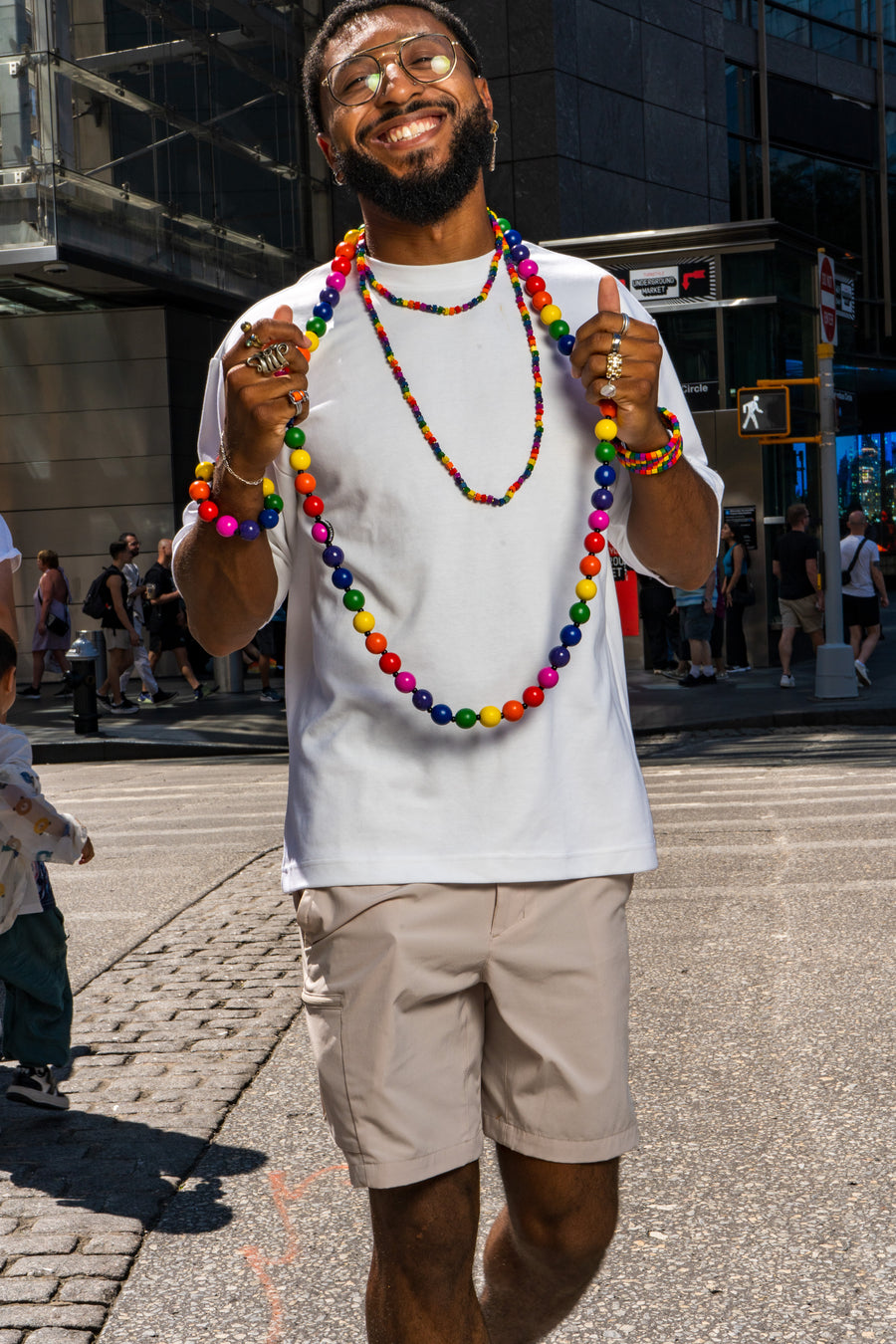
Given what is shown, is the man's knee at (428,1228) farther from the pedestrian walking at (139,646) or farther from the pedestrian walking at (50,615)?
the pedestrian walking at (50,615)

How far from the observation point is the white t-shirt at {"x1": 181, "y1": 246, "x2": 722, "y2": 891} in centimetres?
221

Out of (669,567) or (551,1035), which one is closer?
(551,1035)

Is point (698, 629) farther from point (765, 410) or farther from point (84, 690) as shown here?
point (84, 690)

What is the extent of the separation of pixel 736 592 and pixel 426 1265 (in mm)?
17285

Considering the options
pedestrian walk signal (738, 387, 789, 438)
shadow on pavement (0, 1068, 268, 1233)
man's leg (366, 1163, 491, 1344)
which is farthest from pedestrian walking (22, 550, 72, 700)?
man's leg (366, 1163, 491, 1344)

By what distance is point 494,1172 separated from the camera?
4.06 metres

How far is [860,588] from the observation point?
1716 centimetres

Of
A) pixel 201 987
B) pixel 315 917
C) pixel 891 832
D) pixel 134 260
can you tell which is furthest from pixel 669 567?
pixel 134 260

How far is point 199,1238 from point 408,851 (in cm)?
182

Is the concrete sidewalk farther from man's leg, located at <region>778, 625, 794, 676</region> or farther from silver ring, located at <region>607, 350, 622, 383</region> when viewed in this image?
silver ring, located at <region>607, 350, 622, 383</region>

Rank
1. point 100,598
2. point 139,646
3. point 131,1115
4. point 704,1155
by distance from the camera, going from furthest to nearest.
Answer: point 139,646 → point 100,598 → point 131,1115 → point 704,1155

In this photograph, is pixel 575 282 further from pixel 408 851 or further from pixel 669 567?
pixel 408 851

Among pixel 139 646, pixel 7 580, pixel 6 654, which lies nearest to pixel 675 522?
pixel 7 580

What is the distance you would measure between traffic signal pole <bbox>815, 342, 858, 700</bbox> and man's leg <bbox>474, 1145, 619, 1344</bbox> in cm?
1349
